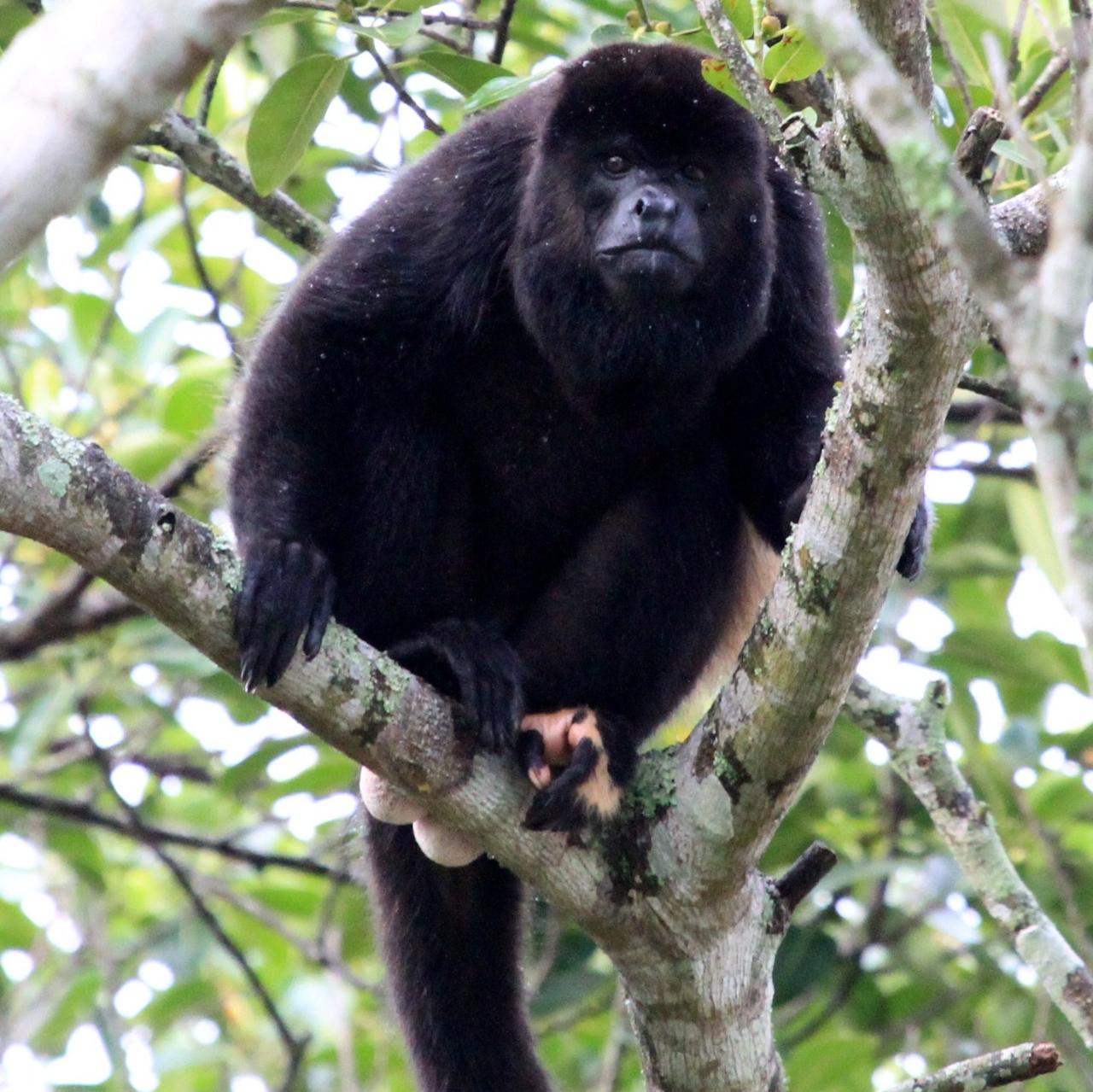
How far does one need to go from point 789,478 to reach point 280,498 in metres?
0.84

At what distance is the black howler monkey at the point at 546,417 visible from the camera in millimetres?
2830

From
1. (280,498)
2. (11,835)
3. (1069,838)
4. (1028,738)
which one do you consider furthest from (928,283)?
(11,835)

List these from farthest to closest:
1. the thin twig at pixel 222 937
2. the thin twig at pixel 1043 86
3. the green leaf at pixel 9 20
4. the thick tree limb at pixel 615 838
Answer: the thin twig at pixel 222 937, the green leaf at pixel 9 20, the thin twig at pixel 1043 86, the thick tree limb at pixel 615 838

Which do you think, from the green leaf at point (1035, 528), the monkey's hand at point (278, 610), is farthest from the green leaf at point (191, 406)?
the green leaf at point (1035, 528)

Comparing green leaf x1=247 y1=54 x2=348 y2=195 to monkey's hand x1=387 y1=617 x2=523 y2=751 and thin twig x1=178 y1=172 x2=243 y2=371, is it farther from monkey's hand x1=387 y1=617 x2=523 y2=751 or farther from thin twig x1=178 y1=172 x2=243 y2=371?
monkey's hand x1=387 y1=617 x2=523 y2=751

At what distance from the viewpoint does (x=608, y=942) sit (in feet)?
8.13

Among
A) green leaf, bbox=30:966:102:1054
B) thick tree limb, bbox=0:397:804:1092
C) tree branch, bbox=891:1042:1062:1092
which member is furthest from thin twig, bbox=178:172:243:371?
tree branch, bbox=891:1042:1062:1092

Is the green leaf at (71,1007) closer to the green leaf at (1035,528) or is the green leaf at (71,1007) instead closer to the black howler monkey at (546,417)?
the black howler monkey at (546,417)

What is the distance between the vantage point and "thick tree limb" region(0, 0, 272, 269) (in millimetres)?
1129

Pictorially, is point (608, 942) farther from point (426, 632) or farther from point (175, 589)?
point (175, 589)

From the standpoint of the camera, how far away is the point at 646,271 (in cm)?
283

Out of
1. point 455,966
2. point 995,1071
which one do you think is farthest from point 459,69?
point 995,1071

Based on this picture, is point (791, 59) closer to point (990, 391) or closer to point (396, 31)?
point (396, 31)

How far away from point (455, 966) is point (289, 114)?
59.1 inches
